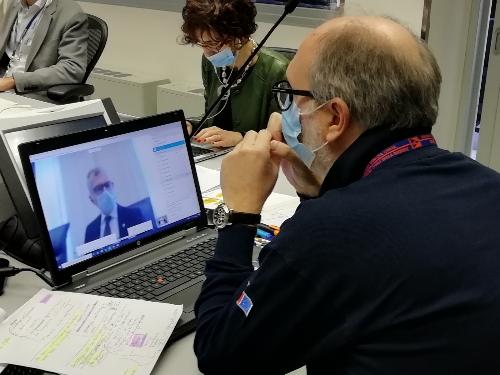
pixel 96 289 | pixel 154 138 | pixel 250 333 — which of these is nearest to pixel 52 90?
pixel 154 138

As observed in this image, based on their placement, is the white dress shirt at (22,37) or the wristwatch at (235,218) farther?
the white dress shirt at (22,37)

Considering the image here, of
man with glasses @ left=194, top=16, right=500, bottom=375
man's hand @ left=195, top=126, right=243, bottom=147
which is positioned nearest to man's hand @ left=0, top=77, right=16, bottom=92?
man's hand @ left=195, top=126, right=243, bottom=147

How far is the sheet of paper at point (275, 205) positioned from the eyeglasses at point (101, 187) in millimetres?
384

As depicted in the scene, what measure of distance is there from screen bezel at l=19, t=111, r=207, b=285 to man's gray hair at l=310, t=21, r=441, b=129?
540mm

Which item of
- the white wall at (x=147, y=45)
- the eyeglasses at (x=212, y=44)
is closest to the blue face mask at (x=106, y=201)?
the eyeglasses at (x=212, y=44)

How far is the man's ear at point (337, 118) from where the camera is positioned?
884 millimetres

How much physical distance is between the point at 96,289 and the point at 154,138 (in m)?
0.36

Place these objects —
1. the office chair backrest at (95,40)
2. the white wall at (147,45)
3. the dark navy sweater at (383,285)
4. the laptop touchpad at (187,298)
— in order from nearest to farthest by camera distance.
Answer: the dark navy sweater at (383,285), the laptop touchpad at (187,298), the office chair backrest at (95,40), the white wall at (147,45)

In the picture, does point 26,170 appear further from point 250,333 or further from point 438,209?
point 438,209

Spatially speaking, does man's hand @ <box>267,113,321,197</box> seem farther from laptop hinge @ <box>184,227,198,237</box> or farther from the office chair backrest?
the office chair backrest

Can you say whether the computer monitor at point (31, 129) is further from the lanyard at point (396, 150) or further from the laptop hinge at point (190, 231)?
the lanyard at point (396, 150)

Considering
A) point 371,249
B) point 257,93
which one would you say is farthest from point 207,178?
point 371,249

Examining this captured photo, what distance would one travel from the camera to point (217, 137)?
2139mm

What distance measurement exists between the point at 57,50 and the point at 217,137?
1.65 meters
